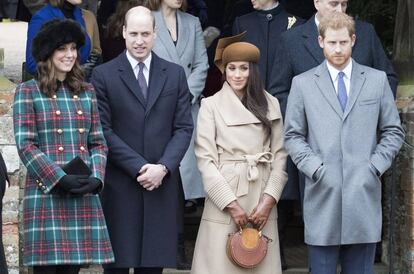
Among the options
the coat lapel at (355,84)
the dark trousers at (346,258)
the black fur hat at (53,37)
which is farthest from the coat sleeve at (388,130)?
the black fur hat at (53,37)

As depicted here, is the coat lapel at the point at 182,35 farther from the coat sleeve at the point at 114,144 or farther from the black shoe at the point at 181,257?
the black shoe at the point at 181,257

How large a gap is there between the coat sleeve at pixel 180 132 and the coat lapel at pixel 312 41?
0.96 meters

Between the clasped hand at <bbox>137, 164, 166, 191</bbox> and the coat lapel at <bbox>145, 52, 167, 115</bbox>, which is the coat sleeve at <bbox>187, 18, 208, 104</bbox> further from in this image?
the clasped hand at <bbox>137, 164, 166, 191</bbox>

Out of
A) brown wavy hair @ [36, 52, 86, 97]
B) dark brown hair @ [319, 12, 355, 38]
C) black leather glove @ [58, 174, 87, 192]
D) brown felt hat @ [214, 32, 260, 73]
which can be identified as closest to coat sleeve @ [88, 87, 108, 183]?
brown wavy hair @ [36, 52, 86, 97]

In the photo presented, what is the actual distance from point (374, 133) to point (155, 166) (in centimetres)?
139

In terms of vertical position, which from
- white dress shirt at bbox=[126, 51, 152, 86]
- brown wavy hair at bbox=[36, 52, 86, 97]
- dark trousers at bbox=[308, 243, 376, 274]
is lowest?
dark trousers at bbox=[308, 243, 376, 274]

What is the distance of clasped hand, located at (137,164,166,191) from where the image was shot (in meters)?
7.64

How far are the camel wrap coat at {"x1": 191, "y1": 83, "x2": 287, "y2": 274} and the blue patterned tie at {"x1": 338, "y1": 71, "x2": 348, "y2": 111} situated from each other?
448mm

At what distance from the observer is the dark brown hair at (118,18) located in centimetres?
913

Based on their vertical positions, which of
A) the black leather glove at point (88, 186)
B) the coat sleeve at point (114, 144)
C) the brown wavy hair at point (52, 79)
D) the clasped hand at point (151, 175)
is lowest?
the black leather glove at point (88, 186)

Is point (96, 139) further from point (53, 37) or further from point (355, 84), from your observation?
point (355, 84)

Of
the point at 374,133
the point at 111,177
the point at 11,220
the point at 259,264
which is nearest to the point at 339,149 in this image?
the point at 374,133

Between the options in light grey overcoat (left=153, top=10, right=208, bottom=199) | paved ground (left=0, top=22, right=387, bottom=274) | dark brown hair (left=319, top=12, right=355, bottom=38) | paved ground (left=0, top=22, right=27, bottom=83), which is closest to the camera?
dark brown hair (left=319, top=12, right=355, bottom=38)

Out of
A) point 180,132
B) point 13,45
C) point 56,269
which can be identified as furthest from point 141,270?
point 13,45
